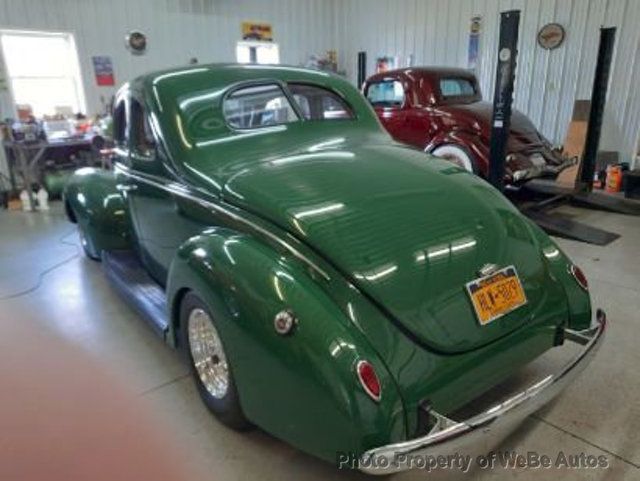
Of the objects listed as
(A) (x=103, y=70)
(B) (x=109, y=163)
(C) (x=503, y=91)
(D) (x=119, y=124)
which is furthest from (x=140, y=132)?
(A) (x=103, y=70)

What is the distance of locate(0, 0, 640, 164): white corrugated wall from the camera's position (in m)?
7.15

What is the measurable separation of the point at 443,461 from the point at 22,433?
6.13 feet

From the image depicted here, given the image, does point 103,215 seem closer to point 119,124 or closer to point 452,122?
point 119,124

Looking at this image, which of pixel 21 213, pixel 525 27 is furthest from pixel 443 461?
pixel 525 27

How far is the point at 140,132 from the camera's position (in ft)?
9.71

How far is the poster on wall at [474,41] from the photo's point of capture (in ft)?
27.7

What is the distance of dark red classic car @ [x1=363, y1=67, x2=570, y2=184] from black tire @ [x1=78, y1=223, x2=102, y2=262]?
3.91 m

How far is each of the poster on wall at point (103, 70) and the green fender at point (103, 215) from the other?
467cm

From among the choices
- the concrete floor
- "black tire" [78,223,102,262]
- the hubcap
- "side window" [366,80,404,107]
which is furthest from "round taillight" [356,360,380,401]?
"side window" [366,80,404,107]

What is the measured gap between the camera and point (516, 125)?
18.6 ft

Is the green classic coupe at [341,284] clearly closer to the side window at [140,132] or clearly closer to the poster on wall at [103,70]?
the side window at [140,132]

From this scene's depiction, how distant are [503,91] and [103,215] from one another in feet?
12.2

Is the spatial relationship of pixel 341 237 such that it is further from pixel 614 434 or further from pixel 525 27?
pixel 525 27

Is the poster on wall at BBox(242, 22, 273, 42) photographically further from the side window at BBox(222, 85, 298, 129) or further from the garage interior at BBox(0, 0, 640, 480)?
the side window at BBox(222, 85, 298, 129)
